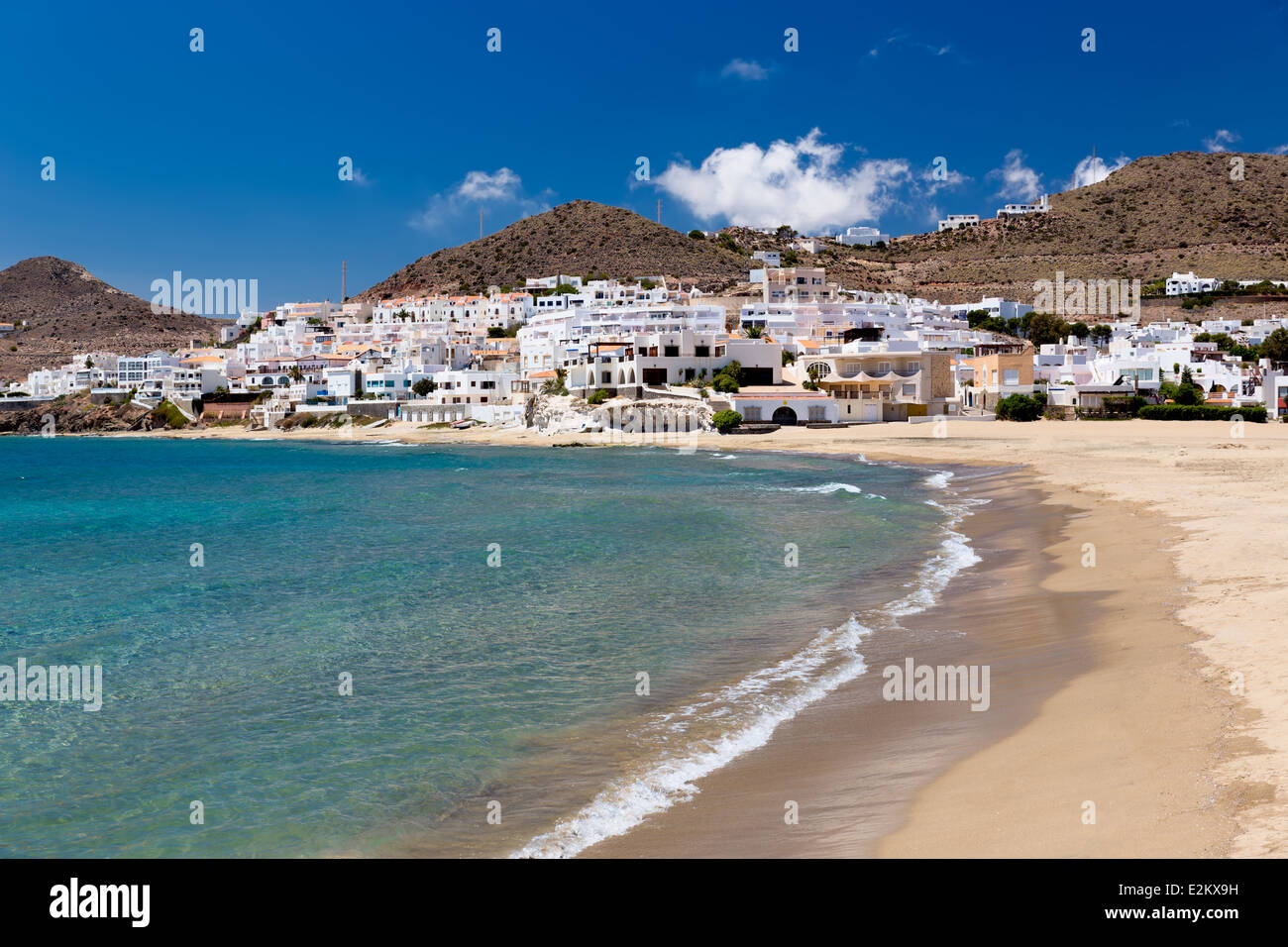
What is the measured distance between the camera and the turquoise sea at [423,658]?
785cm

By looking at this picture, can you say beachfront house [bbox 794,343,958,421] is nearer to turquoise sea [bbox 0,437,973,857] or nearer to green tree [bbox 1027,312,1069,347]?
green tree [bbox 1027,312,1069,347]

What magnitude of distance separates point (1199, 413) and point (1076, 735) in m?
55.9

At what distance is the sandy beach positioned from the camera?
634 centimetres

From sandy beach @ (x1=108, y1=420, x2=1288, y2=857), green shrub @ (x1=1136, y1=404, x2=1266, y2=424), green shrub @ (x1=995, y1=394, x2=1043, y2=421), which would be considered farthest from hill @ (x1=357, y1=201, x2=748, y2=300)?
sandy beach @ (x1=108, y1=420, x2=1288, y2=857)

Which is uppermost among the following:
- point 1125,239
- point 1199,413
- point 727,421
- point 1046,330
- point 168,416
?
point 1125,239

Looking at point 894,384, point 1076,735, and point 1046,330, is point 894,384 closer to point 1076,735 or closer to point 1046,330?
point 1046,330

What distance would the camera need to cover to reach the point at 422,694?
36.0ft

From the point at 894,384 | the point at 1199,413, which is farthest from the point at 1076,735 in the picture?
the point at 894,384

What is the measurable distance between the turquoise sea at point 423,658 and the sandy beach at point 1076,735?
0.85 meters

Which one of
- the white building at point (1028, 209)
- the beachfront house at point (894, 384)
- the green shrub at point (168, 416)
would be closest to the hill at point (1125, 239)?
Result: the white building at point (1028, 209)

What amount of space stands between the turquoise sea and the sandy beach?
85 centimetres

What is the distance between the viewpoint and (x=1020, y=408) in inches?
2477
